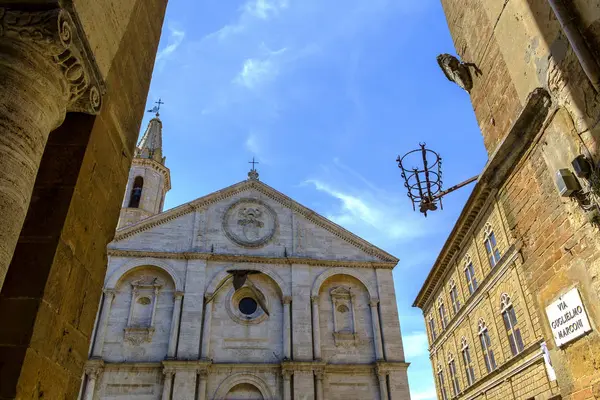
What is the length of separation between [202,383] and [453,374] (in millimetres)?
13891

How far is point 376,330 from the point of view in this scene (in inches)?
852

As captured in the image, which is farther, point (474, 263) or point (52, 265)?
point (474, 263)

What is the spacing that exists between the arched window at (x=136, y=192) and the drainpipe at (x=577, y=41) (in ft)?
96.7

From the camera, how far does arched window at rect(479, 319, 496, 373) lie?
19.3 meters

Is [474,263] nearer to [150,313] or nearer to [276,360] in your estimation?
[276,360]

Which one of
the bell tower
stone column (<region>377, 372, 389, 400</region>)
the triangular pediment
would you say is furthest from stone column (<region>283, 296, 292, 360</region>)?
the bell tower

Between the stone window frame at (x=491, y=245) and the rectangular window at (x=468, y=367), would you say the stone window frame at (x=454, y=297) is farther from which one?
the stone window frame at (x=491, y=245)

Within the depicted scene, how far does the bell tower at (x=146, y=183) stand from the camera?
2995 cm

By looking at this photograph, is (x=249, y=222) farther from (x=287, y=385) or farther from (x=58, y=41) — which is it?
(x=58, y=41)

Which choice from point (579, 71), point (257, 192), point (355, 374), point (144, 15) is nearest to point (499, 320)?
point (355, 374)

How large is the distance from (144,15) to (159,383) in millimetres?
17430

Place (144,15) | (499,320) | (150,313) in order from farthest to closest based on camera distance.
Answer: (150,313), (499,320), (144,15)

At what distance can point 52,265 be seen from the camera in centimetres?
320

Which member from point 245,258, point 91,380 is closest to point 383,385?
point 245,258
